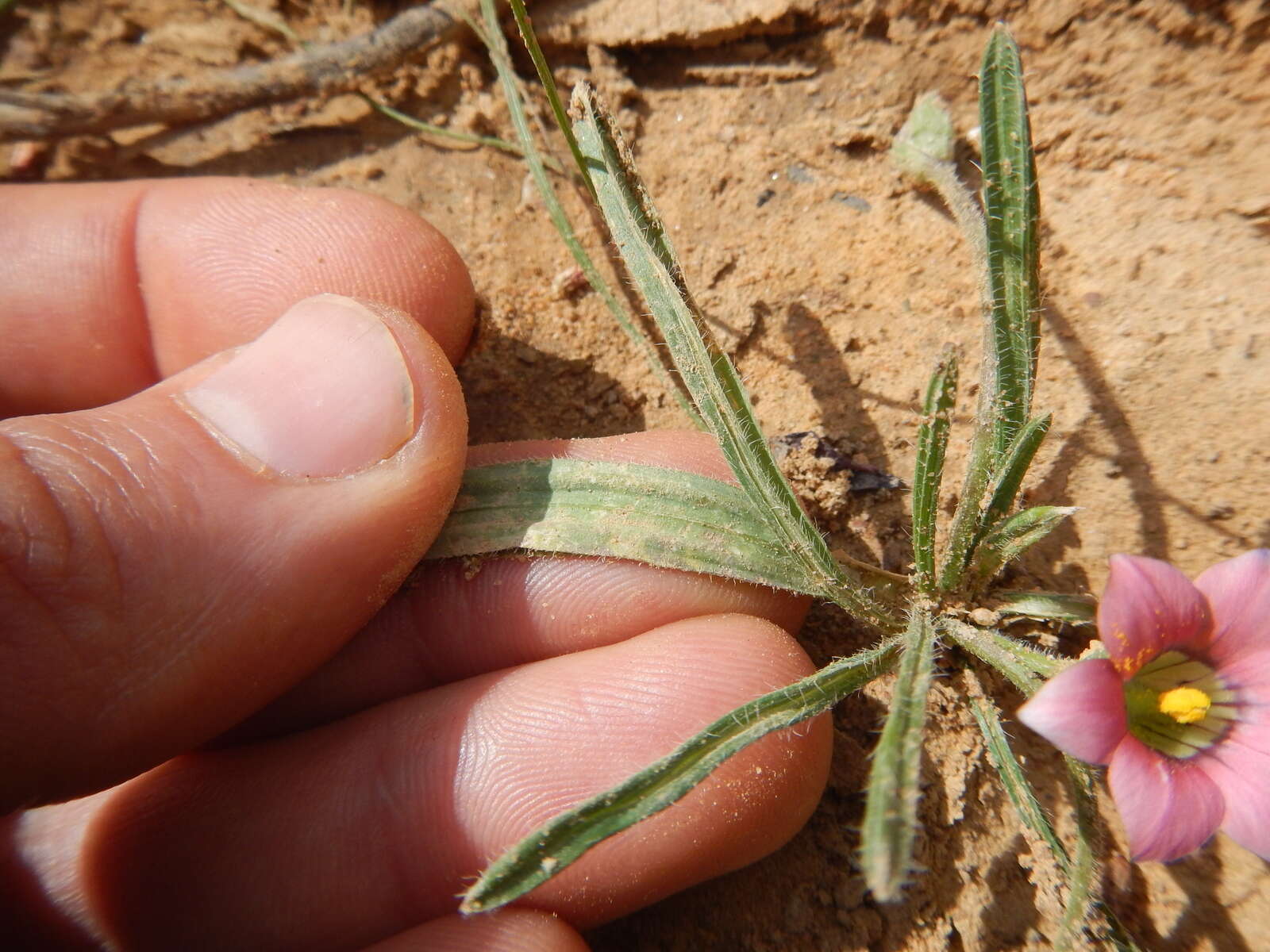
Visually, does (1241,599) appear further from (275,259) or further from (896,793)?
(275,259)

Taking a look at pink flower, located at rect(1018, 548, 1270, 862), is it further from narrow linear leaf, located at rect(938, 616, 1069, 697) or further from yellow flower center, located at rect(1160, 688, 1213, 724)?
narrow linear leaf, located at rect(938, 616, 1069, 697)

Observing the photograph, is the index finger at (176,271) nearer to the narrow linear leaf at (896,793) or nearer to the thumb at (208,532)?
the thumb at (208,532)

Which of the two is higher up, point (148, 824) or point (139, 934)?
point (148, 824)

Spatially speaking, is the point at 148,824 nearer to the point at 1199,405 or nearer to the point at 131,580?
the point at 131,580

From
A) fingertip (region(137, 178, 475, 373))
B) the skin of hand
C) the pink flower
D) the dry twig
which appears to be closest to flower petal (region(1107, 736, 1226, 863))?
the pink flower

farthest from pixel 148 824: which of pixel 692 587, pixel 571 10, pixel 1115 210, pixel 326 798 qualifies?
pixel 1115 210

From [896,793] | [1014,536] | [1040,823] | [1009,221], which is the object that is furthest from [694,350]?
[1040,823]
